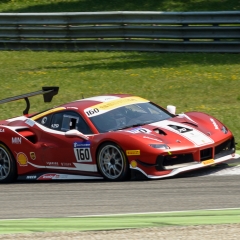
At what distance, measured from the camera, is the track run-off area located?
7.21 meters

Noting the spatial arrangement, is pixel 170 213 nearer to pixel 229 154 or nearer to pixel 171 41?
pixel 229 154

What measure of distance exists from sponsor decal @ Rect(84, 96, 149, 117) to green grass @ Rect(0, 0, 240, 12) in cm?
1319

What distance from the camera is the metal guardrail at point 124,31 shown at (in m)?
19.6

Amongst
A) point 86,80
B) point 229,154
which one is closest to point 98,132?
point 229,154

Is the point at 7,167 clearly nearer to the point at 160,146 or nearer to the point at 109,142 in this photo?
the point at 109,142

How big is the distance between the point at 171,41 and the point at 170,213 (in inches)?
514

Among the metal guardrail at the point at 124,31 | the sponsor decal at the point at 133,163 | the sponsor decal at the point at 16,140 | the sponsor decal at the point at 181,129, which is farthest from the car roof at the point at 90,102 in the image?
the metal guardrail at the point at 124,31

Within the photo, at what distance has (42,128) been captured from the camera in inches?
424

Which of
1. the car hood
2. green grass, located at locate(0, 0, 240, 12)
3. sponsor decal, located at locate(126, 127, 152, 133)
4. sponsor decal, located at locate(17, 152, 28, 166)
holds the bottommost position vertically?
sponsor decal, located at locate(17, 152, 28, 166)

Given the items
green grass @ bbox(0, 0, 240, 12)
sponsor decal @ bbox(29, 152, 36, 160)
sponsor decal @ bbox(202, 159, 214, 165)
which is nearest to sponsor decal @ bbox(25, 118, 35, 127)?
sponsor decal @ bbox(29, 152, 36, 160)

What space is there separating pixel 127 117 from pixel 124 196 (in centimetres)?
198

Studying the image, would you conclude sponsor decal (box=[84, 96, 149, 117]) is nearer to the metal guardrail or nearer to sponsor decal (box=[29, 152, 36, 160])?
sponsor decal (box=[29, 152, 36, 160])

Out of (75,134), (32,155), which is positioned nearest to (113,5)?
(32,155)

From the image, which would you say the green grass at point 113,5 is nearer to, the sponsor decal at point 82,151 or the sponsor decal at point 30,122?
the sponsor decal at point 30,122
